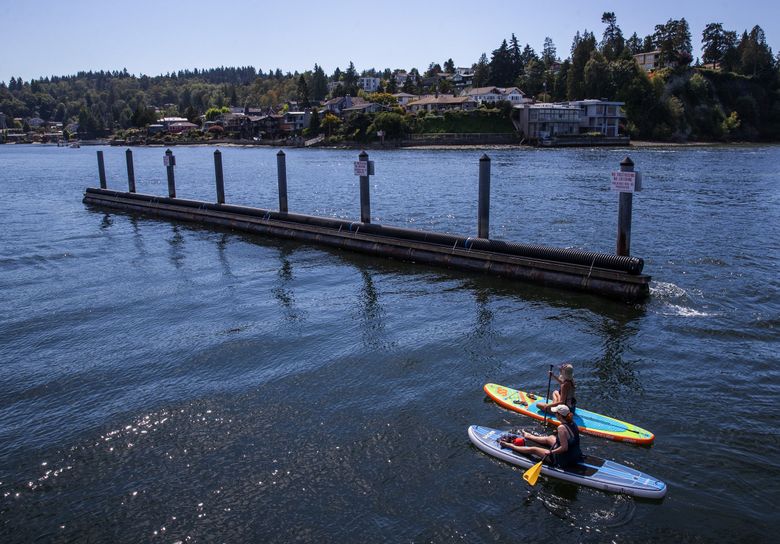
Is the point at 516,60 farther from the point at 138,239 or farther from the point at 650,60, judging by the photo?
the point at 138,239

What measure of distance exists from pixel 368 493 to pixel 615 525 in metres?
3.74

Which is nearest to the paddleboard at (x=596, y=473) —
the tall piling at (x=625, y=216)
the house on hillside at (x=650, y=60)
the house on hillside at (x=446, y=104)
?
the tall piling at (x=625, y=216)

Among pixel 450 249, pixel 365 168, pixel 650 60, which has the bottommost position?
pixel 450 249

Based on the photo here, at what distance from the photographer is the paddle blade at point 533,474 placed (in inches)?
386

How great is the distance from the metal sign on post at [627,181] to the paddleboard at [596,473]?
34.4 feet

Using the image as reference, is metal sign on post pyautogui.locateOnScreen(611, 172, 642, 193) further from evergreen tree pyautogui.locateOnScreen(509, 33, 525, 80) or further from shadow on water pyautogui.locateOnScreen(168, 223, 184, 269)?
evergreen tree pyautogui.locateOnScreen(509, 33, 525, 80)

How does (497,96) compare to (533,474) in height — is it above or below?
above

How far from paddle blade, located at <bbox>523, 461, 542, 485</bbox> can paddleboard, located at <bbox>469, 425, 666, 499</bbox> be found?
0.16m

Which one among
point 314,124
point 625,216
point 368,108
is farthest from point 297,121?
point 625,216

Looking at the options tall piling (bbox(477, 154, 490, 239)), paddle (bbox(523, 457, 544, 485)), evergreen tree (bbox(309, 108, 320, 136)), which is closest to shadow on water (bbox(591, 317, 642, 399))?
paddle (bbox(523, 457, 544, 485))

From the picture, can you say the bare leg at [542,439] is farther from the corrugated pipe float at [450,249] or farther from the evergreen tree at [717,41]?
the evergreen tree at [717,41]

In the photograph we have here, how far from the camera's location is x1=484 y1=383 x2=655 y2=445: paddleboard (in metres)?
10.8

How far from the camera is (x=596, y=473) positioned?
9766 mm

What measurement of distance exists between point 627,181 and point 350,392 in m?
10.9
